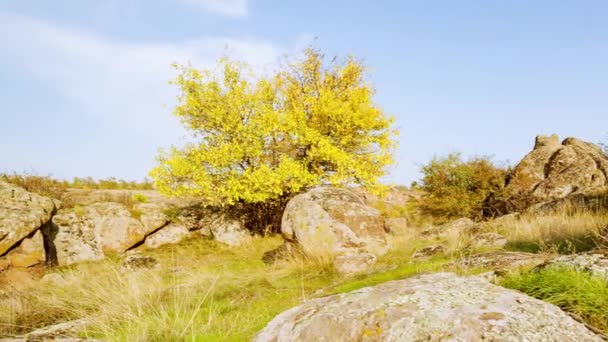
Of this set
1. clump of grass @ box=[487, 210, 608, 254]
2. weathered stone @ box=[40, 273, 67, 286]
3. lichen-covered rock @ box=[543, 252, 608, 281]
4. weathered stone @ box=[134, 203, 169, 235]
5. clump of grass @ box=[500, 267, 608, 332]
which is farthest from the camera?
weathered stone @ box=[134, 203, 169, 235]

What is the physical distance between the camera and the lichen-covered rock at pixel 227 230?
807 inches

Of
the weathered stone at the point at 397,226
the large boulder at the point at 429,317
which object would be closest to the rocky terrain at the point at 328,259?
the large boulder at the point at 429,317

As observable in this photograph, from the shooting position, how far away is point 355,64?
22422 mm

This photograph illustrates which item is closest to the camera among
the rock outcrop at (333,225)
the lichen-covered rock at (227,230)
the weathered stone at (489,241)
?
the weathered stone at (489,241)

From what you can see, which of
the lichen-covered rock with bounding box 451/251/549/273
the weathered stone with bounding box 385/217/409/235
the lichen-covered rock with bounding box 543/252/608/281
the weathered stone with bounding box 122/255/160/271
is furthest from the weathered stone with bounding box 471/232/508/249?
the weathered stone with bounding box 122/255/160/271

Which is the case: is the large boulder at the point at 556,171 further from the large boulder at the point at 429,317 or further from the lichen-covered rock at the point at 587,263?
the large boulder at the point at 429,317

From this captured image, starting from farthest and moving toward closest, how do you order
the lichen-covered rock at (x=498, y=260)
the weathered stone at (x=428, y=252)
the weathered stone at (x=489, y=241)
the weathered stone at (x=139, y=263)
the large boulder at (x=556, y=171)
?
the large boulder at (x=556, y=171), the weathered stone at (x=139, y=263), the weathered stone at (x=428, y=252), the weathered stone at (x=489, y=241), the lichen-covered rock at (x=498, y=260)

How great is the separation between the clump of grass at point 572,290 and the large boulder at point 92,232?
17.8m

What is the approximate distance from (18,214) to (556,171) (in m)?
26.0

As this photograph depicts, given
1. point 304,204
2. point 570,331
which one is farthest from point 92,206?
point 570,331

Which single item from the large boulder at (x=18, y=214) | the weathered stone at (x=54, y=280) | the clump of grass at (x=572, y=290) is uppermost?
the large boulder at (x=18, y=214)

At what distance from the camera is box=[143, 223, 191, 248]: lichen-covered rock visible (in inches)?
802

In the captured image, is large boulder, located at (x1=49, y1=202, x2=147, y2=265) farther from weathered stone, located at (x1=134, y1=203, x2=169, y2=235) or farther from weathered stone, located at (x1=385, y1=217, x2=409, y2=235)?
Answer: weathered stone, located at (x1=385, y1=217, x2=409, y2=235)

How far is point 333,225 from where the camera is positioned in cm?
1600
